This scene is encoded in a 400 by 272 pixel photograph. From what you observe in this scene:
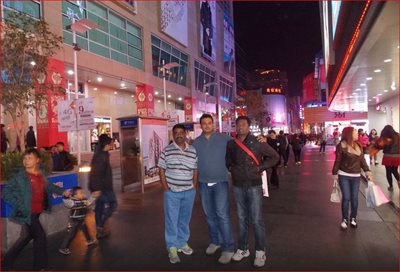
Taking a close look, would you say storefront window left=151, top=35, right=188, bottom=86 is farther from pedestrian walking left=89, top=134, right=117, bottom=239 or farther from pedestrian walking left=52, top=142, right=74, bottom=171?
pedestrian walking left=89, top=134, right=117, bottom=239

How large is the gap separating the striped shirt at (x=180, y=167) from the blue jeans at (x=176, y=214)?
4.0 inches

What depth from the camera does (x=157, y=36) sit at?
93.1 ft

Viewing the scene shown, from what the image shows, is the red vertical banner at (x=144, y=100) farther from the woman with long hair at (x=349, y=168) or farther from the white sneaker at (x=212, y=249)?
the white sneaker at (x=212, y=249)

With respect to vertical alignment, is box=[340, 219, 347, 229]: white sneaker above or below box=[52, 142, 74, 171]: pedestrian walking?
below

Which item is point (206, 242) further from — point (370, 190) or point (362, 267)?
point (370, 190)

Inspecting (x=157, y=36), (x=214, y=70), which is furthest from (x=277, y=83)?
(x=157, y=36)

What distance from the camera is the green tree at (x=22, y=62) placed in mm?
8672

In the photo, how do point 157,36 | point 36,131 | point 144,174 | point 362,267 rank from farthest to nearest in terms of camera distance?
point 157,36
point 36,131
point 144,174
point 362,267

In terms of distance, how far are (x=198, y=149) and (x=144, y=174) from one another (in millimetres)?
7419

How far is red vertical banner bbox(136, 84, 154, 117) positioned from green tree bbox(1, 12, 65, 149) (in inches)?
607

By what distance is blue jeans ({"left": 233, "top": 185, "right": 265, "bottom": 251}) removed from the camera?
4918 mm

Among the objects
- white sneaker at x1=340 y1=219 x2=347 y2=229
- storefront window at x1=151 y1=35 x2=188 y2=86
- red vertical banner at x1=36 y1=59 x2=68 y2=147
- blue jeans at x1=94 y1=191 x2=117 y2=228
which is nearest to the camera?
blue jeans at x1=94 y1=191 x2=117 y2=228

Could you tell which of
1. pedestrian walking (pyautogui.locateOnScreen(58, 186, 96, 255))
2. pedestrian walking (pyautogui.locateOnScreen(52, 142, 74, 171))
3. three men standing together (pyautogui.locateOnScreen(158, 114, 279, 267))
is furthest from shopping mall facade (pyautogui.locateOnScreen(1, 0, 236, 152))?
three men standing together (pyautogui.locateOnScreen(158, 114, 279, 267))

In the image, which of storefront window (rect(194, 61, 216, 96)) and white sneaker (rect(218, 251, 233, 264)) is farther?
storefront window (rect(194, 61, 216, 96))
